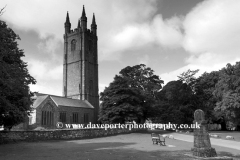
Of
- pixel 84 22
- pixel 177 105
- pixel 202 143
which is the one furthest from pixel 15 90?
pixel 84 22

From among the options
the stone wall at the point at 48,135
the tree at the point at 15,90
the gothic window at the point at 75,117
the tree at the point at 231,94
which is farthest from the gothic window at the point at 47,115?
the tree at the point at 231,94

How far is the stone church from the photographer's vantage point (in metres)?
57.2

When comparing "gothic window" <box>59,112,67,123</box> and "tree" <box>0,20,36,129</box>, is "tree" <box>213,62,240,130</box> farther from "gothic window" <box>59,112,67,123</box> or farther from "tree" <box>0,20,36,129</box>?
"gothic window" <box>59,112,67,123</box>

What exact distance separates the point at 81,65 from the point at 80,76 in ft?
11.2

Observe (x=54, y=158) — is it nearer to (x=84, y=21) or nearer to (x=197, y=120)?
(x=197, y=120)

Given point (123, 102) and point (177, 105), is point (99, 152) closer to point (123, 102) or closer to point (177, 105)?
point (123, 102)

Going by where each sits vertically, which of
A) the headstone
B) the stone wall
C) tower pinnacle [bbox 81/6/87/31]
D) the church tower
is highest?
tower pinnacle [bbox 81/6/87/31]

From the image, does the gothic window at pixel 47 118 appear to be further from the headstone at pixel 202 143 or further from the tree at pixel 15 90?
the headstone at pixel 202 143

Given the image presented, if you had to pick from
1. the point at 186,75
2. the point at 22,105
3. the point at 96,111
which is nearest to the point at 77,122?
the point at 96,111

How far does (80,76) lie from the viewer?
67.8 metres

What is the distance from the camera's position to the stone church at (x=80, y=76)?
5725 centimetres

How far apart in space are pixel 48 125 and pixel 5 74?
1352 inches

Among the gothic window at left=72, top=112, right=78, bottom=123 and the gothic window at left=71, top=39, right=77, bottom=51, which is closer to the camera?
the gothic window at left=72, top=112, right=78, bottom=123

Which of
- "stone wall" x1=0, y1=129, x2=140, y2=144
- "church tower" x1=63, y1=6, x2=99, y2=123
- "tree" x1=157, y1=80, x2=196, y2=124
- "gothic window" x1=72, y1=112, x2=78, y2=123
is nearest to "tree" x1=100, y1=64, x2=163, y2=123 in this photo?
"tree" x1=157, y1=80, x2=196, y2=124
